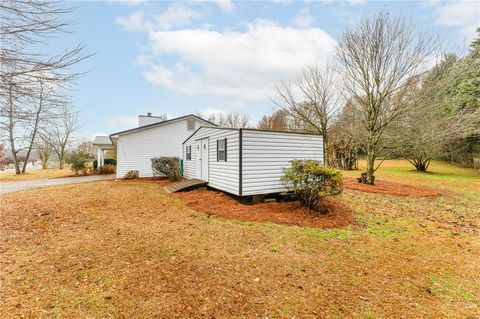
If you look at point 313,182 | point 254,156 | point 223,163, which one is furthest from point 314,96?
point 313,182

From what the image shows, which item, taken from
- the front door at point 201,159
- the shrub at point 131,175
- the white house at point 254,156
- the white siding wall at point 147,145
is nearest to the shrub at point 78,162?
the white siding wall at point 147,145

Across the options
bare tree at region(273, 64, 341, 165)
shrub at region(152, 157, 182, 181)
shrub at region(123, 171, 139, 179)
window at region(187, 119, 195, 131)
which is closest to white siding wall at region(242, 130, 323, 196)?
bare tree at region(273, 64, 341, 165)

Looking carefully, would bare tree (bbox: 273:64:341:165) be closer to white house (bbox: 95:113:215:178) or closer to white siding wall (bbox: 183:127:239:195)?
white house (bbox: 95:113:215:178)

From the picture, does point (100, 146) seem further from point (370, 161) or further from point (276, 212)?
point (370, 161)

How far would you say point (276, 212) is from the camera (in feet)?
22.8

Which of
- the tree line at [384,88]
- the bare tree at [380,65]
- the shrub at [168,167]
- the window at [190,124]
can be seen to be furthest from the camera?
the window at [190,124]

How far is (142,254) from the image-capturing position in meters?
3.99

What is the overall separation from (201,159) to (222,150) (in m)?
2.60

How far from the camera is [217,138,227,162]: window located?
8.67 metres

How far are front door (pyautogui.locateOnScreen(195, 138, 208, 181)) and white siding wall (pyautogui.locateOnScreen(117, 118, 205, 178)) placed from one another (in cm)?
496

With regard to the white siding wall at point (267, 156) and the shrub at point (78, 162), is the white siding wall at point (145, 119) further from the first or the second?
the white siding wall at point (267, 156)

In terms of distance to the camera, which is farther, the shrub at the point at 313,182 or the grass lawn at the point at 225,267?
the shrub at the point at 313,182

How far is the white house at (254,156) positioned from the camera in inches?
303

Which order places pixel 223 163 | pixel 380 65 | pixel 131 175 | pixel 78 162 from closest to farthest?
1. pixel 223 163
2. pixel 380 65
3. pixel 131 175
4. pixel 78 162
